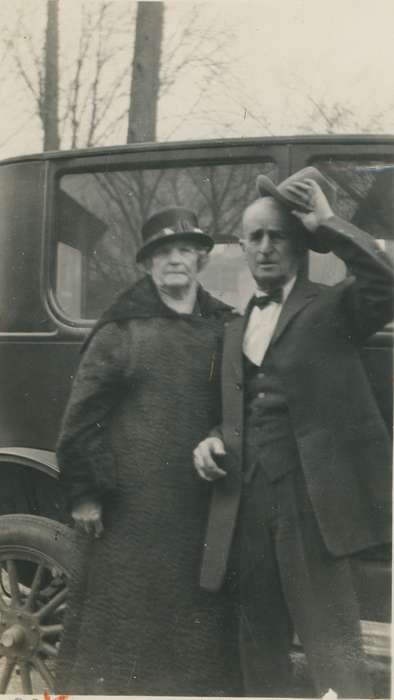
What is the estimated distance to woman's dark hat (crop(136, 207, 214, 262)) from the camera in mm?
2488

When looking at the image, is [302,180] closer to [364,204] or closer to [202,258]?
[364,204]

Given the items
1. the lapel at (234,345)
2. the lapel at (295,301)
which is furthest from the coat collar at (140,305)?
the lapel at (295,301)

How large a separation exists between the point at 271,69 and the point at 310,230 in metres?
0.64

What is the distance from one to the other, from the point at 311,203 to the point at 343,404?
2.36ft

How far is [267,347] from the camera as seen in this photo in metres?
2.43

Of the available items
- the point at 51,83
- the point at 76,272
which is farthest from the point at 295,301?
the point at 51,83

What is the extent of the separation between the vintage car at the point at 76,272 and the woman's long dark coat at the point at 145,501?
0.37 ft

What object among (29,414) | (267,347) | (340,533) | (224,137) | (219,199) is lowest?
(340,533)

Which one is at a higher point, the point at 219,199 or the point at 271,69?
the point at 271,69

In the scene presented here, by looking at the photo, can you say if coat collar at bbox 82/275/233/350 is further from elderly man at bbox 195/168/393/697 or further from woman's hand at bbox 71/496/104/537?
woman's hand at bbox 71/496/104/537

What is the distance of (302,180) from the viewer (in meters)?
2.42

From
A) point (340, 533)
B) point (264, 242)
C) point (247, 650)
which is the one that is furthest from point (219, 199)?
point (247, 650)

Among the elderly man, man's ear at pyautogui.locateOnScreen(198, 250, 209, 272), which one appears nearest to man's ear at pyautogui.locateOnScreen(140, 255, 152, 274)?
man's ear at pyautogui.locateOnScreen(198, 250, 209, 272)

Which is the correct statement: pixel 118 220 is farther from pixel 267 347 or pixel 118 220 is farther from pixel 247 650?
pixel 247 650
